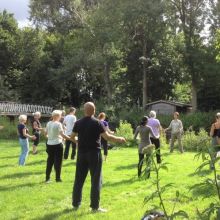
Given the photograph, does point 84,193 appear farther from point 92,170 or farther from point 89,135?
point 89,135

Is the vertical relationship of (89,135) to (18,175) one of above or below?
above

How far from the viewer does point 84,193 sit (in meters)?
10.1

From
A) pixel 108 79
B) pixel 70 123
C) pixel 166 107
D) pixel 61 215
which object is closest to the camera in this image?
pixel 61 215

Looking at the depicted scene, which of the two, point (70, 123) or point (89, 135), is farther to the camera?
point (70, 123)

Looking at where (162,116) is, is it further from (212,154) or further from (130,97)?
(212,154)

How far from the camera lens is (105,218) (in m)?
7.86

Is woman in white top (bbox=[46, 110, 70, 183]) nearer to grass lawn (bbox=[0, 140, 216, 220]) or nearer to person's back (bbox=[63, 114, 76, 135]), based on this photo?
grass lawn (bbox=[0, 140, 216, 220])

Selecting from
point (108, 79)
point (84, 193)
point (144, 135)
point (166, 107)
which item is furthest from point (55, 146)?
A: point (108, 79)

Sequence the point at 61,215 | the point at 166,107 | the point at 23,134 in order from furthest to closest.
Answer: the point at 166,107 → the point at 23,134 → the point at 61,215

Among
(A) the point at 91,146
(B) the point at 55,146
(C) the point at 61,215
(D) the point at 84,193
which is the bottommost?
(C) the point at 61,215

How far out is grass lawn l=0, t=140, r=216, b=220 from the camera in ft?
27.0

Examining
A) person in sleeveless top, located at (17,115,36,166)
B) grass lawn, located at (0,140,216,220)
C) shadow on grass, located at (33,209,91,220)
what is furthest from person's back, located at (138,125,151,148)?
shadow on grass, located at (33,209,91,220)

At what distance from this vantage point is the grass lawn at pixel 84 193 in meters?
8.23

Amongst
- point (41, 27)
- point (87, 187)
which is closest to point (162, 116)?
point (41, 27)
